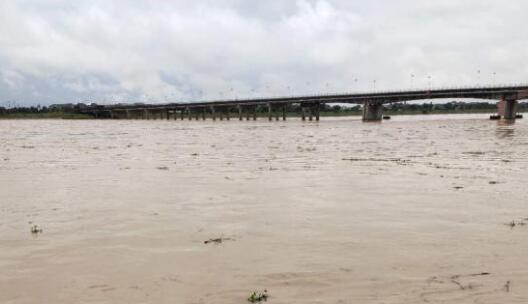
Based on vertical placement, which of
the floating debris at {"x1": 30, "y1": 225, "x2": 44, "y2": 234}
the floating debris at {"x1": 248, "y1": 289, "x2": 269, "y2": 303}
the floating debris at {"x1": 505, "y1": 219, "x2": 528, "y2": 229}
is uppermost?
the floating debris at {"x1": 248, "y1": 289, "x2": 269, "y2": 303}

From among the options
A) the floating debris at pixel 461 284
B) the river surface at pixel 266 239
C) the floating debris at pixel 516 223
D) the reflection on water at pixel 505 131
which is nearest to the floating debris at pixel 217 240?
the river surface at pixel 266 239

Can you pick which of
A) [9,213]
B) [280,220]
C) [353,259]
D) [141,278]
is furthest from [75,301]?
[9,213]

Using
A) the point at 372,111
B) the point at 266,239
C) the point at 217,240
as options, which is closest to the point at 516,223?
the point at 266,239

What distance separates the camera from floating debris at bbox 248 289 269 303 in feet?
24.5

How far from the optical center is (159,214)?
14.0m

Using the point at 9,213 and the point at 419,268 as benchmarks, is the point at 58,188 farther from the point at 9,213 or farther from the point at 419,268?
the point at 419,268

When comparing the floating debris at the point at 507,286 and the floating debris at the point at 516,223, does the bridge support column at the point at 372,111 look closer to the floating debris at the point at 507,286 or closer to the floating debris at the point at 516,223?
the floating debris at the point at 516,223

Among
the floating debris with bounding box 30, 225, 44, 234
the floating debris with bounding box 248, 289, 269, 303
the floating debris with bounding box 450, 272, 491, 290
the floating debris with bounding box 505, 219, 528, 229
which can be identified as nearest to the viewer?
the floating debris with bounding box 248, 289, 269, 303

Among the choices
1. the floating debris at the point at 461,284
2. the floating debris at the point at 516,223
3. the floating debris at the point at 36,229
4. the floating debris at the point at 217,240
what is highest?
the floating debris at the point at 461,284

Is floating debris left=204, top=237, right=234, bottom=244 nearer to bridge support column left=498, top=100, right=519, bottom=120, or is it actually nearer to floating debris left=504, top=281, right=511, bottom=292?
floating debris left=504, top=281, right=511, bottom=292

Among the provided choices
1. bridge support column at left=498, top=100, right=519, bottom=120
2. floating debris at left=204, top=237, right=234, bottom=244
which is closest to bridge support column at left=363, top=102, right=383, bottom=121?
bridge support column at left=498, top=100, right=519, bottom=120

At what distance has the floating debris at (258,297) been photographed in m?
7.46

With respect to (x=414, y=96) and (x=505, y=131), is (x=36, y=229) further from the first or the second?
(x=414, y=96)

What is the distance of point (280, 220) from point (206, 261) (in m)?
3.90
